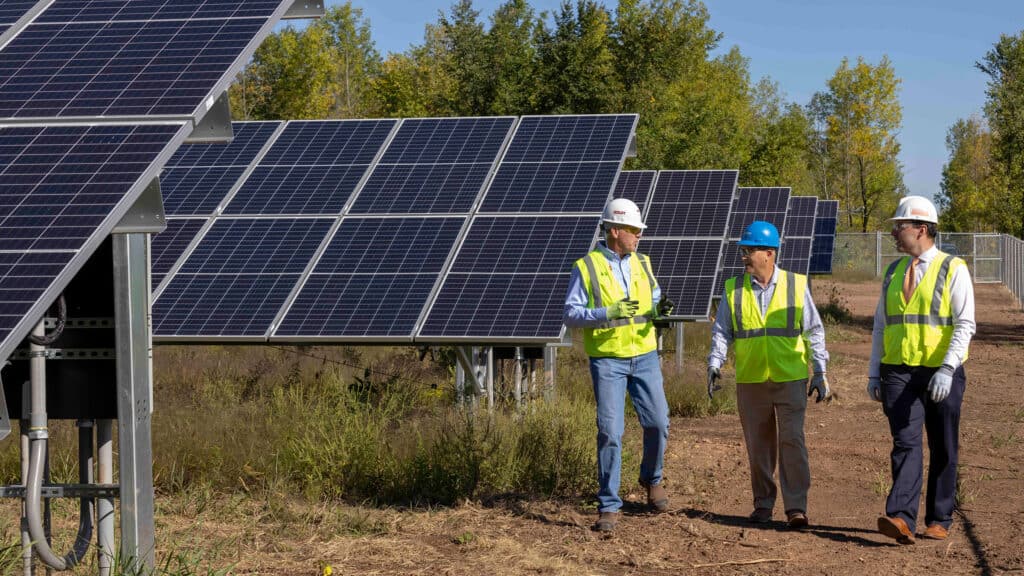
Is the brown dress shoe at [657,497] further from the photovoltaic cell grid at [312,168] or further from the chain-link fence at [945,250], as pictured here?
the chain-link fence at [945,250]

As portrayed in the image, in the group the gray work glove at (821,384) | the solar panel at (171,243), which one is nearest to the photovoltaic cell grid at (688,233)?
the solar panel at (171,243)

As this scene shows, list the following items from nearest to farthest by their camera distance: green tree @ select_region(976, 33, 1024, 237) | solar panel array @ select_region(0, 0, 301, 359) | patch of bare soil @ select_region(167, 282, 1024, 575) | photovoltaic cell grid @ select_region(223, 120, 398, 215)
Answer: solar panel array @ select_region(0, 0, 301, 359) < patch of bare soil @ select_region(167, 282, 1024, 575) < photovoltaic cell grid @ select_region(223, 120, 398, 215) < green tree @ select_region(976, 33, 1024, 237)

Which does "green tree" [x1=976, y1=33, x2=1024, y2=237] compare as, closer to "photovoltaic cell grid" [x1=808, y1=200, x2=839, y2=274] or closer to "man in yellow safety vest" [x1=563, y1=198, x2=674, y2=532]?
"photovoltaic cell grid" [x1=808, y1=200, x2=839, y2=274]

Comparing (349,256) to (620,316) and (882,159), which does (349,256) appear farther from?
(882,159)

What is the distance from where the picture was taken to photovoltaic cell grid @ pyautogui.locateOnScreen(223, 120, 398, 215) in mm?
12984

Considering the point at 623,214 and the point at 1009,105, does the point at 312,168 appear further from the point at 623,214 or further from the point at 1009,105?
the point at 1009,105

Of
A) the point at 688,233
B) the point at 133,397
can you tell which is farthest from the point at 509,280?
the point at 688,233

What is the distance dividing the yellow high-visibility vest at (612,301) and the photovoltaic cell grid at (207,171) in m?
A: 5.89

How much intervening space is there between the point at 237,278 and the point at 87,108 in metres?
5.22

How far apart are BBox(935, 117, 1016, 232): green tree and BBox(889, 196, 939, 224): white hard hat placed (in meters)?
34.4

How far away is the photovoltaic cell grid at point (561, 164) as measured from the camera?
12.5 meters

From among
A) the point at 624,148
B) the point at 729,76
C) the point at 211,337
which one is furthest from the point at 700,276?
the point at 729,76

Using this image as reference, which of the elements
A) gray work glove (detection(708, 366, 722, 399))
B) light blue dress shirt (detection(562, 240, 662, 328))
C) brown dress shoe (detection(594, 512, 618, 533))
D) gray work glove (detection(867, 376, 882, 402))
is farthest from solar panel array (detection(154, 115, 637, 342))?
gray work glove (detection(867, 376, 882, 402))

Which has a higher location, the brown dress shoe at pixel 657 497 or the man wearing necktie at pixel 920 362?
the man wearing necktie at pixel 920 362
